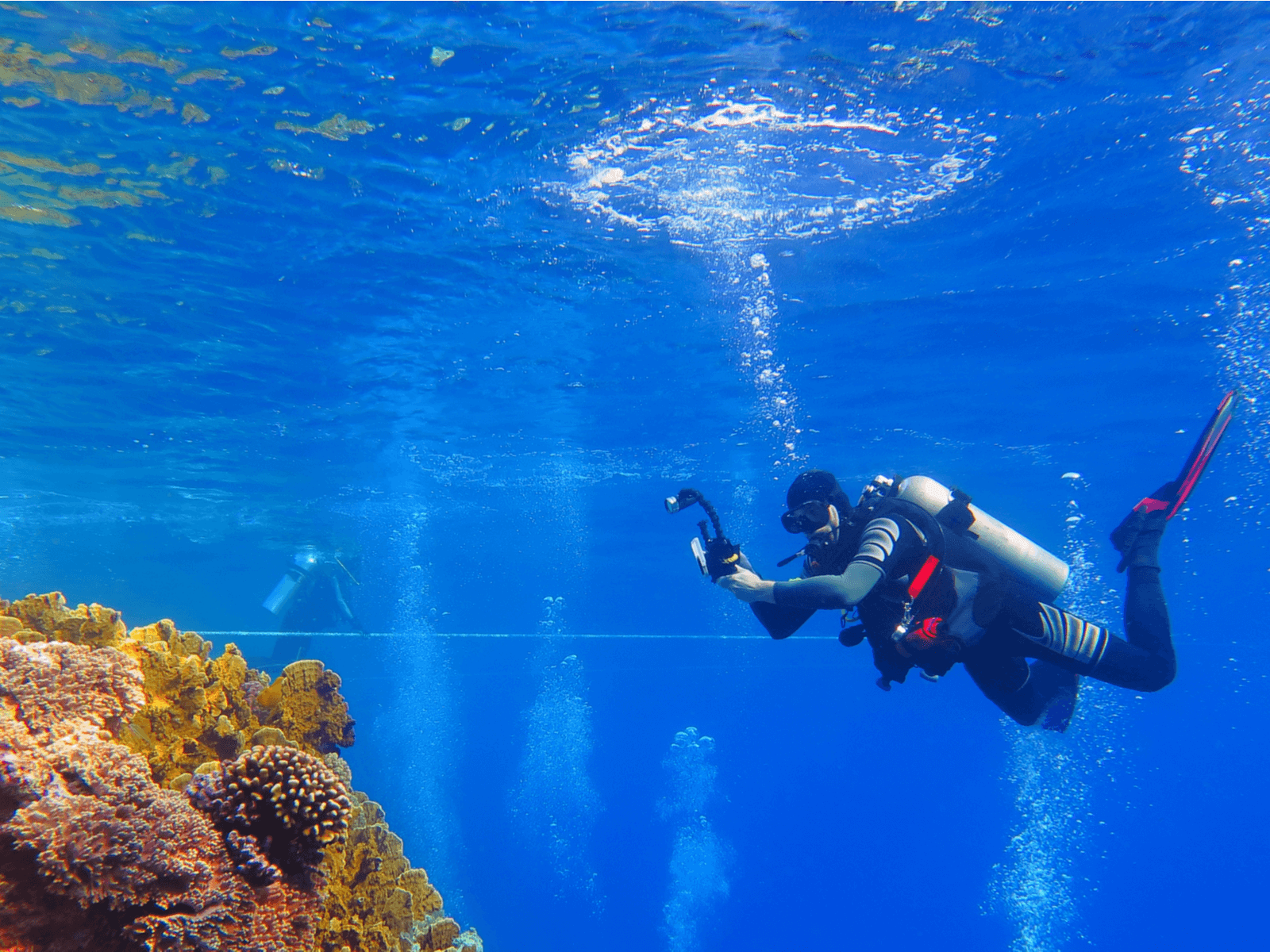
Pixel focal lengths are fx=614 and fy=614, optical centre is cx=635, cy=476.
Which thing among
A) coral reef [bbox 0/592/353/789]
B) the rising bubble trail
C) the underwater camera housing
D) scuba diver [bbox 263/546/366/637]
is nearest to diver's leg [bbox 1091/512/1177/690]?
the underwater camera housing

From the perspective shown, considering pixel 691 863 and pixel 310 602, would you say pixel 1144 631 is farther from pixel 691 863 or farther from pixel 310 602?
pixel 691 863

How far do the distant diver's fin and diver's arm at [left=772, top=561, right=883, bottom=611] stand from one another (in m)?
3.93

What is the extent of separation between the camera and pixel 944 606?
17.3ft

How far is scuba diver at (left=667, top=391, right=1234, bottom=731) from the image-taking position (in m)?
4.95

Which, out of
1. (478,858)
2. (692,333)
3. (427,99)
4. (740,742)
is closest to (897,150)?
(692,333)

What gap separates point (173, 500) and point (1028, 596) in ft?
113

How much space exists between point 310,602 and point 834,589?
24475 mm

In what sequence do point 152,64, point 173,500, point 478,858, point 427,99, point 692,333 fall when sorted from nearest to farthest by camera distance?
point 152,64 → point 427,99 → point 692,333 → point 173,500 → point 478,858

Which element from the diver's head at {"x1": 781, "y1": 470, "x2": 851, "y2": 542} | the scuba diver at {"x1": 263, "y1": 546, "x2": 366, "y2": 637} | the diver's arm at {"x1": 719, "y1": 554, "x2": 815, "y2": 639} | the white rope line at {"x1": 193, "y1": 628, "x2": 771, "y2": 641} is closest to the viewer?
the diver's arm at {"x1": 719, "y1": 554, "x2": 815, "y2": 639}

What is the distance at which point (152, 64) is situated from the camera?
7973mm

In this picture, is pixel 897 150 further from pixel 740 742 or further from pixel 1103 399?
pixel 740 742

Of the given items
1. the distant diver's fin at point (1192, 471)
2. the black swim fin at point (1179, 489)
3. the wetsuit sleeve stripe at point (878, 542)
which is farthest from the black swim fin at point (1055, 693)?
the wetsuit sleeve stripe at point (878, 542)

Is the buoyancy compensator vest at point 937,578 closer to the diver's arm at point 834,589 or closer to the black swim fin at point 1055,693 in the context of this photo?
the diver's arm at point 834,589

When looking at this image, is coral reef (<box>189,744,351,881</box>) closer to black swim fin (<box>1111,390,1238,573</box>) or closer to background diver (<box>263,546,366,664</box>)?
black swim fin (<box>1111,390,1238,573</box>)
